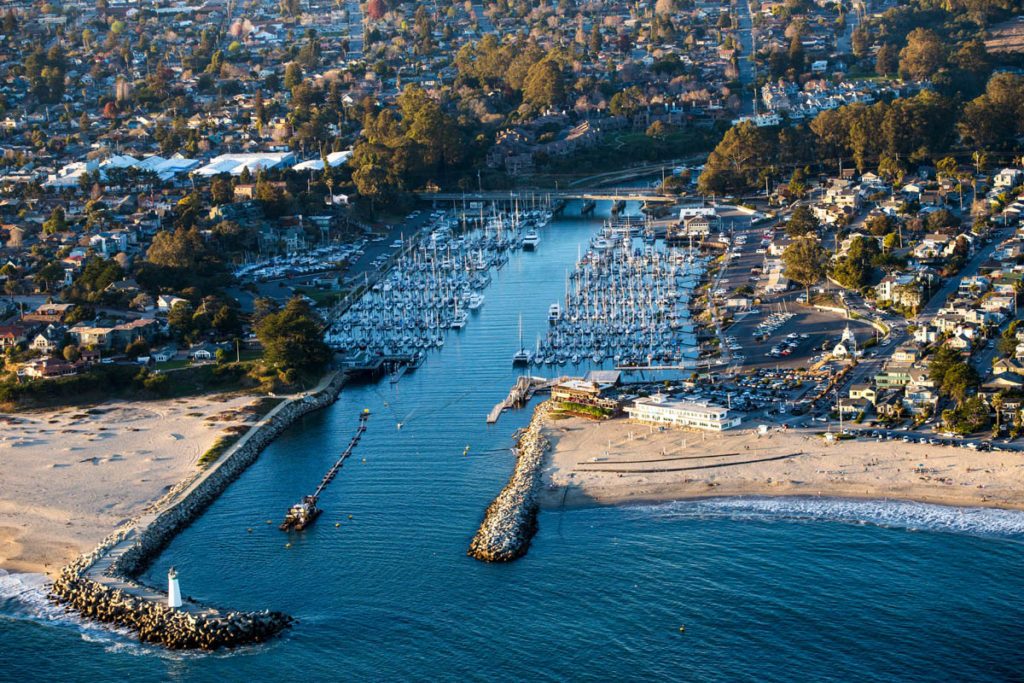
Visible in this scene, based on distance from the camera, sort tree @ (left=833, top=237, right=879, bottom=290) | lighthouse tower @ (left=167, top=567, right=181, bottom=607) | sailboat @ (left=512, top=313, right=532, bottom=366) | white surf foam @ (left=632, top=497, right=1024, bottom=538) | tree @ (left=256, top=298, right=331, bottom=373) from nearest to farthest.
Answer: lighthouse tower @ (left=167, top=567, right=181, bottom=607)
white surf foam @ (left=632, top=497, right=1024, bottom=538)
tree @ (left=256, top=298, right=331, bottom=373)
sailboat @ (left=512, top=313, right=532, bottom=366)
tree @ (left=833, top=237, right=879, bottom=290)

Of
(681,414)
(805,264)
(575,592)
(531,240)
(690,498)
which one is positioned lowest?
(575,592)

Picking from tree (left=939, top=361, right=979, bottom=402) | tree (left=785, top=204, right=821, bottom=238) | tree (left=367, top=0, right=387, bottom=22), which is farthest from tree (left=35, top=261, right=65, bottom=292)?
tree (left=367, top=0, right=387, bottom=22)

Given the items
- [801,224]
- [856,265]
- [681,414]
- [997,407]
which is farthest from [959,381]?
[801,224]

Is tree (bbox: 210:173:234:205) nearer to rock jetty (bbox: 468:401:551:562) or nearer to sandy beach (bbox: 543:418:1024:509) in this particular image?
rock jetty (bbox: 468:401:551:562)

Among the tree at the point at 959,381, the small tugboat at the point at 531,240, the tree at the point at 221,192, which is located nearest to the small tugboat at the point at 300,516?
the tree at the point at 959,381

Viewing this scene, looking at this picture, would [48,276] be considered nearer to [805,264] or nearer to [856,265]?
[805,264]

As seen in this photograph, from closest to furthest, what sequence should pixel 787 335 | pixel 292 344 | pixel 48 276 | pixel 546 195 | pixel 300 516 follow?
1. pixel 300 516
2. pixel 292 344
3. pixel 787 335
4. pixel 48 276
5. pixel 546 195

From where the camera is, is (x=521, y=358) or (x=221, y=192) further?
(x=221, y=192)
